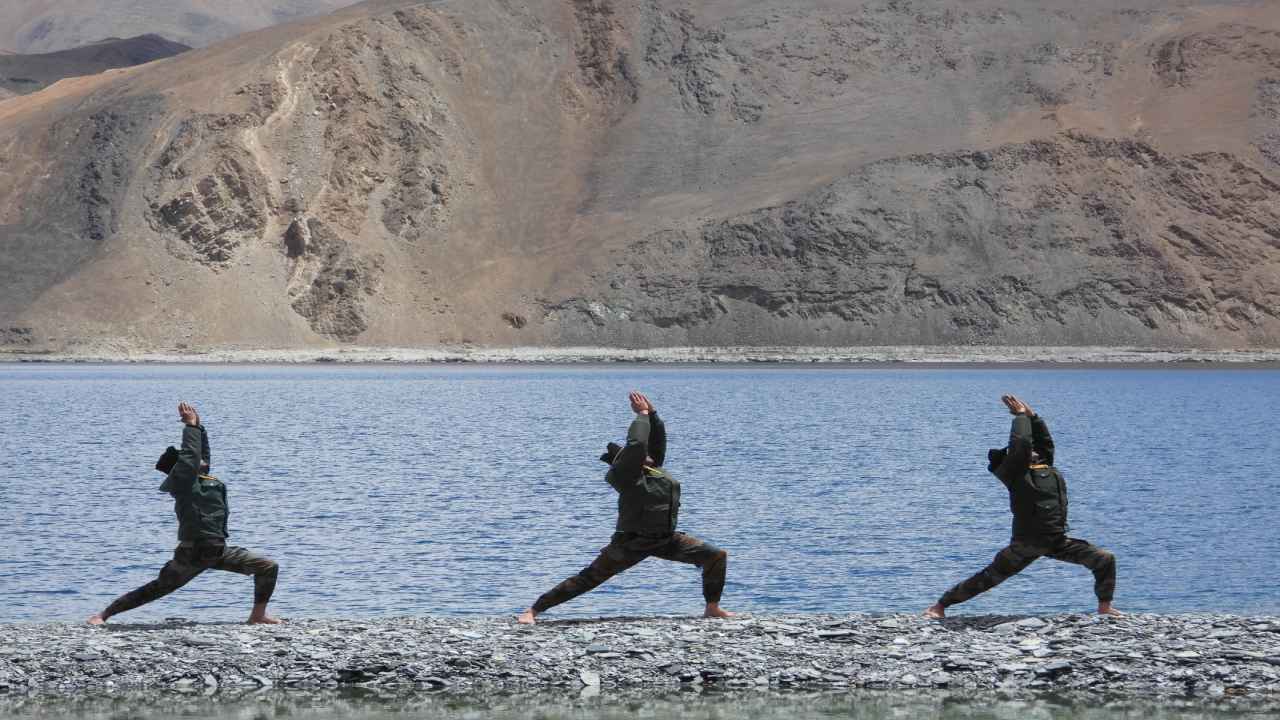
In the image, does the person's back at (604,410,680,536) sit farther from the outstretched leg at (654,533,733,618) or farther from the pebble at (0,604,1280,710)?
the pebble at (0,604,1280,710)

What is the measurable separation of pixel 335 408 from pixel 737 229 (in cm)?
5486

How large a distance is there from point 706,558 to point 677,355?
311 feet

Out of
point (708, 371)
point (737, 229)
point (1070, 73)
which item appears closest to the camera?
point (708, 371)

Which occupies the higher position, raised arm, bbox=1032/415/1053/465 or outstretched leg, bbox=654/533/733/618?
raised arm, bbox=1032/415/1053/465

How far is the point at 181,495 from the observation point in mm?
14711

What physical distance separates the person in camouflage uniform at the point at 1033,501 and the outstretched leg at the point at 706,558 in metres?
2.39

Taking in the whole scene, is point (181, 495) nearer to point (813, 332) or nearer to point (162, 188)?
point (813, 332)

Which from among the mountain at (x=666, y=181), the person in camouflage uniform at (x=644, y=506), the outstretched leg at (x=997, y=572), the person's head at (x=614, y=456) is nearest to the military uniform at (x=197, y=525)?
the person in camouflage uniform at (x=644, y=506)

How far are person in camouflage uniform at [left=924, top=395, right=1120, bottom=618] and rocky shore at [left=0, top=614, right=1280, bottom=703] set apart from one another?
2.04 ft

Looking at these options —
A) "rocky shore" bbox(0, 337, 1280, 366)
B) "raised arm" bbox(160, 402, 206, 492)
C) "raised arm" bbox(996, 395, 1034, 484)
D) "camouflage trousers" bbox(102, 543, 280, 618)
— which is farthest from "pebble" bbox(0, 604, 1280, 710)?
"rocky shore" bbox(0, 337, 1280, 366)

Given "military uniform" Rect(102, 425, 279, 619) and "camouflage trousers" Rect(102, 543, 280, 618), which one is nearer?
"military uniform" Rect(102, 425, 279, 619)

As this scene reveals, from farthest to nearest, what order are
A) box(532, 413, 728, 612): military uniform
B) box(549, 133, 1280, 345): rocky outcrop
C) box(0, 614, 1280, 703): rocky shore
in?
box(549, 133, 1280, 345): rocky outcrop < box(532, 413, 728, 612): military uniform < box(0, 614, 1280, 703): rocky shore

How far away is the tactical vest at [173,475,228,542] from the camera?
14.7 meters

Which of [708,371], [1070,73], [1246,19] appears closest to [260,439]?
[708,371]
